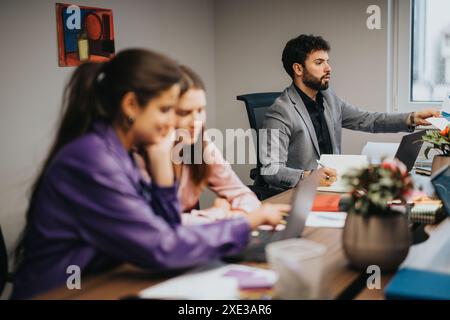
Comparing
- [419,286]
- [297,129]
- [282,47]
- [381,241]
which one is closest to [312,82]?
[297,129]

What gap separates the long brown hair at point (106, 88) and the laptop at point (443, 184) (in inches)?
28.6

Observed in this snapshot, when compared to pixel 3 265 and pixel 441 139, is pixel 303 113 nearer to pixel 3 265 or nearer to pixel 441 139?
pixel 441 139

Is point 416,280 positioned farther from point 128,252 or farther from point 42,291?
point 42,291

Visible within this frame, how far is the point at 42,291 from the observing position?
1.24 m

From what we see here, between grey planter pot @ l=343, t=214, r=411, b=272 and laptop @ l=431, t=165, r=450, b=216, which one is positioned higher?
laptop @ l=431, t=165, r=450, b=216

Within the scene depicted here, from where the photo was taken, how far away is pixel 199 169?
1.89m

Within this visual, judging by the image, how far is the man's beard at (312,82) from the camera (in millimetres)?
3008

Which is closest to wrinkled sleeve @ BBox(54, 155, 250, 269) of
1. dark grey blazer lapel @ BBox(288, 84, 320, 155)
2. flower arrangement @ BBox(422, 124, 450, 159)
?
flower arrangement @ BBox(422, 124, 450, 159)

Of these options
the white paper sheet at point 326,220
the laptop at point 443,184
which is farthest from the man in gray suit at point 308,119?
the laptop at point 443,184

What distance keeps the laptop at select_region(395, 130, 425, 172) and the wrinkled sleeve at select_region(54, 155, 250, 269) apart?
125cm

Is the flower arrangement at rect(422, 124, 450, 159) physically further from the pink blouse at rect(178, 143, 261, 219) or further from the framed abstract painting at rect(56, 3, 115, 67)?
the framed abstract painting at rect(56, 3, 115, 67)

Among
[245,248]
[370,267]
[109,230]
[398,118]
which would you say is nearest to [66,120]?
[109,230]

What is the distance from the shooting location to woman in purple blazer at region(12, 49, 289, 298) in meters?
1.21

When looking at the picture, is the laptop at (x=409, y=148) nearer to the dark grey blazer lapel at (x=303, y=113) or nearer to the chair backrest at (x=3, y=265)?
the dark grey blazer lapel at (x=303, y=113)
